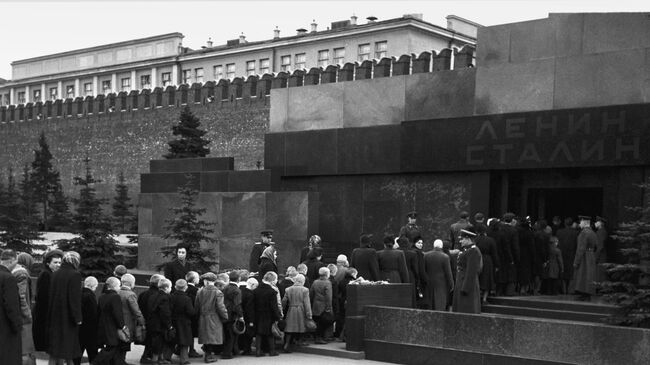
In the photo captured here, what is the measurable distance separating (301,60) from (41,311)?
136 ft

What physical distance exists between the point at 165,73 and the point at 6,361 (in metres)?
51.0

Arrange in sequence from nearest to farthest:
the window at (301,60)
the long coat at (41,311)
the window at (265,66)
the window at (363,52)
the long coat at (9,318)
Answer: the long coat at (9,318), the long coat at (41,311), the window at (363,52), the window at (301,60), the window at (265,66)

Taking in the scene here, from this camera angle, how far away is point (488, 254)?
42.7ft

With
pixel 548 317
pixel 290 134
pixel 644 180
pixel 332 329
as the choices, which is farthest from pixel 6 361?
pixel 290 134

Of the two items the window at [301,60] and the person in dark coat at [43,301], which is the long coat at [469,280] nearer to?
the person in dark coat at [43,301]

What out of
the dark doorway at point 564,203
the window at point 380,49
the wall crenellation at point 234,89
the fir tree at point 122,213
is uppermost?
the window at point 380,49

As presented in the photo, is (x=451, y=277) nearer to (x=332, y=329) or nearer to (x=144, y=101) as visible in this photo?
(x=332, y=329)

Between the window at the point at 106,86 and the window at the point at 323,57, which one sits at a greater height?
the window at the point at 323,57

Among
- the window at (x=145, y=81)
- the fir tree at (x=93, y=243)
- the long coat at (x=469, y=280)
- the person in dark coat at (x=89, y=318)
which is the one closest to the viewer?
the person in dark coat at (x=89, y=318)

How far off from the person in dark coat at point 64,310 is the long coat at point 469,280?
490 cm

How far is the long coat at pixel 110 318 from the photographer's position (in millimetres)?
10000

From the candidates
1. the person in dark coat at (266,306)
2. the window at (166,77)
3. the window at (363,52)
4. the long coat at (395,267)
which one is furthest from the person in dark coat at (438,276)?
the window at (166,77)

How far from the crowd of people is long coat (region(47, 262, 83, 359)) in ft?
0.04

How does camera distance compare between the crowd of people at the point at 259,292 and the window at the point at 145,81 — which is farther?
the window at the point at 145,81
